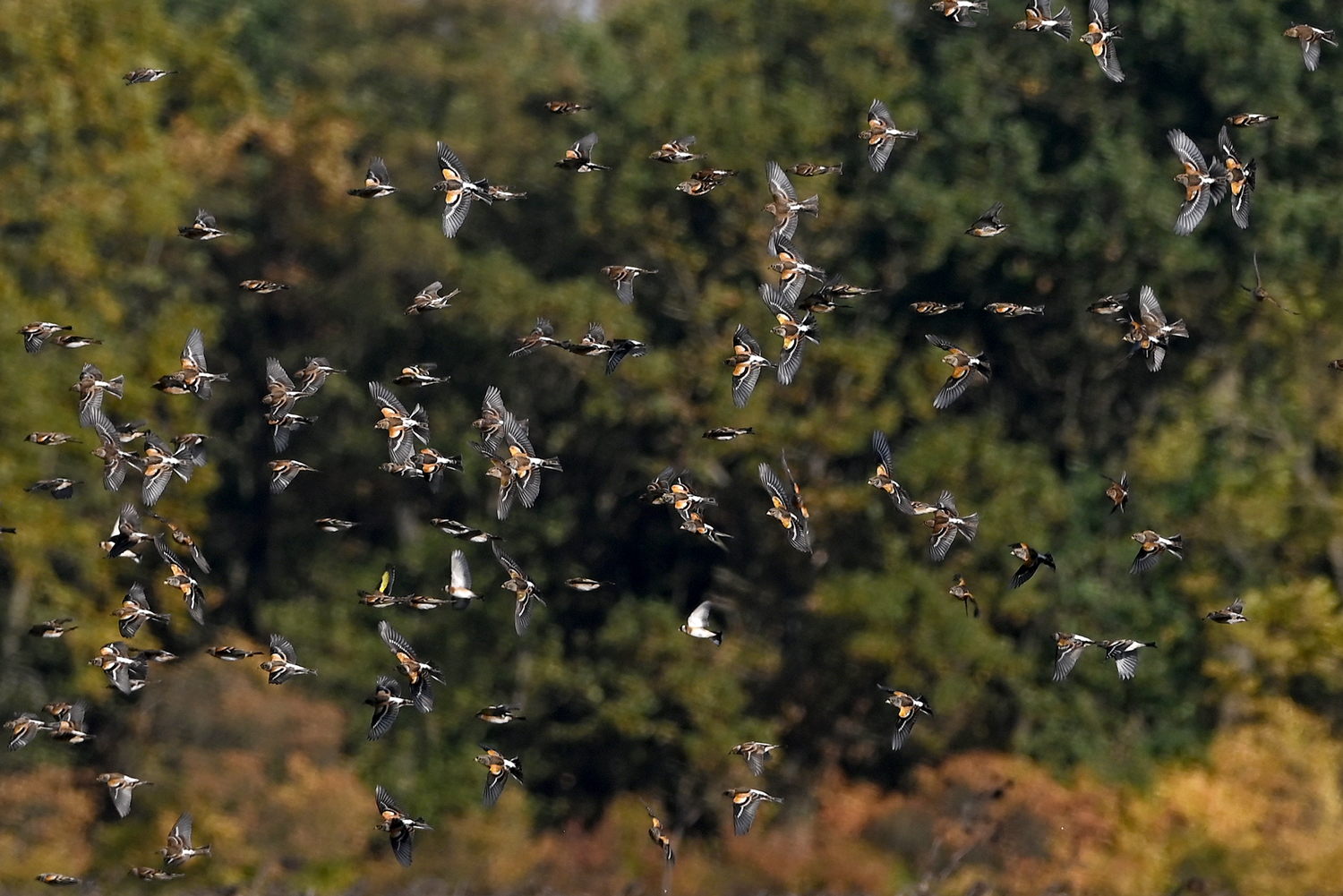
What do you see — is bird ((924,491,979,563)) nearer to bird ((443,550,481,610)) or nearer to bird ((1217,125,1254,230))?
bird ((1217,125,1254,230))

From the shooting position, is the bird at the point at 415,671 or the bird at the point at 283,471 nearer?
the bird at the point at 415,671

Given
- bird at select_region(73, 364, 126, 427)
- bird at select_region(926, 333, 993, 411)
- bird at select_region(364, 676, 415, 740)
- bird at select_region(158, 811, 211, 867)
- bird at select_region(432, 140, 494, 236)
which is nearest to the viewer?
bird at select_region(432, 140, 494, 236)

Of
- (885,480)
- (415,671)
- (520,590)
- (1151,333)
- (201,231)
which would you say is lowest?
(415,671)

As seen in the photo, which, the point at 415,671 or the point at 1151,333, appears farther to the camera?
the point at 415,671

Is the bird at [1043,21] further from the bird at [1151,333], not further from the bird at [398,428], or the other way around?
the bird at [398,428]

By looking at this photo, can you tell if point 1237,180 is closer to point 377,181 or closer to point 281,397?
point 377,181

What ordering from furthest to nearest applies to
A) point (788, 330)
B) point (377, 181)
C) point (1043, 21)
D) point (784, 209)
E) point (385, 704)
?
point (377, 181)
point (784, 209)
point (385, 704)
point (1043, 21)
point (788, 330)

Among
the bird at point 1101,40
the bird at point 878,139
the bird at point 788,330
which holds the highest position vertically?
the bird at point 1101,40

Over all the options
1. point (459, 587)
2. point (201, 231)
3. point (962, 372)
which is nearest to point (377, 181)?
point (201, 231)

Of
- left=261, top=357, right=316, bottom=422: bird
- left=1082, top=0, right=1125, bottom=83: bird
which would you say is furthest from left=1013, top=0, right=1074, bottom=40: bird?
left=261, top=357, right=316, bottom=422: bird

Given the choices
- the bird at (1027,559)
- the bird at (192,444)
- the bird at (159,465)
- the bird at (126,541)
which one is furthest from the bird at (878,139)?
the bird at (126,541)
